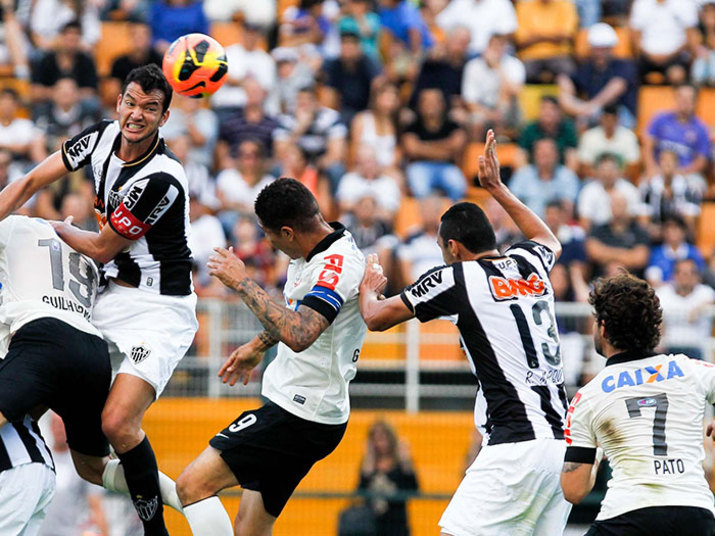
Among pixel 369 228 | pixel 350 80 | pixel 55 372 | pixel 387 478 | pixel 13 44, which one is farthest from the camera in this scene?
pixel 13 44

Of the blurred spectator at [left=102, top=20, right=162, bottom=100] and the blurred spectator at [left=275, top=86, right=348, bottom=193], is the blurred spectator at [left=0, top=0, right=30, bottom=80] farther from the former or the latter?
the blurred spectator at [left=275, top=86, right=348, bottom=193]

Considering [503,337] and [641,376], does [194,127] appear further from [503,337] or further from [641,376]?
[641,376]

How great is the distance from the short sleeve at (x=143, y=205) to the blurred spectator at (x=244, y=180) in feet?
22.7

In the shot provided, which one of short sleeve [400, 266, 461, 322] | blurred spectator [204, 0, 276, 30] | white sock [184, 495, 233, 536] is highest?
blurred spectator [204, 0, 276, 30]

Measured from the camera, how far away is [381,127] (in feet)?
50.9

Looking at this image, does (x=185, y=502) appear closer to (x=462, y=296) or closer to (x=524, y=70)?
(x=462, y=296)

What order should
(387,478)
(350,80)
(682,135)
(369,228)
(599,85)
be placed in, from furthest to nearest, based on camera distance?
(599,85) → (350,80) → (682,135) → (369,228) → (387,478)

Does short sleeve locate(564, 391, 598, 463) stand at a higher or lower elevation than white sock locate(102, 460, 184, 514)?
higher

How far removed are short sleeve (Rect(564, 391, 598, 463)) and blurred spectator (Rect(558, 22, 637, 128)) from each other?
33.7ft

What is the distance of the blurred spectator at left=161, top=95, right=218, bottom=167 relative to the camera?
15.1 metres

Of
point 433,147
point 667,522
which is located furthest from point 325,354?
point 433,147

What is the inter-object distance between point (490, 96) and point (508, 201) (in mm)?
8571

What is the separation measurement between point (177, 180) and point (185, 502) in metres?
2.07

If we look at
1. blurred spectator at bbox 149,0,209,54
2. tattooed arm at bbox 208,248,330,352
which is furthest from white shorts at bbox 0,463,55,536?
blurred spectator at bbox 149,0,209,54
